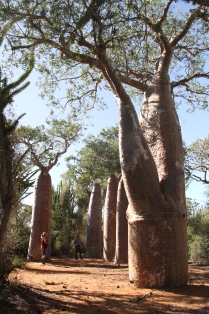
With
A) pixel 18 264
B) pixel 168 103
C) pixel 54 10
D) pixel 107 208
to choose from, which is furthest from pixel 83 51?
pixel 107 208

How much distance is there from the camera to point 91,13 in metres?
5.73

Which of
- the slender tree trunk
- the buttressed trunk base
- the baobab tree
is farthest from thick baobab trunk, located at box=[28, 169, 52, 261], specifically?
the slender tree trunk

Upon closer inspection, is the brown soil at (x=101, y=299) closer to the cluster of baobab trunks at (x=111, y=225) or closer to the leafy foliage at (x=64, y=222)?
the cluster of baobab trunks at (x=111, y=225)

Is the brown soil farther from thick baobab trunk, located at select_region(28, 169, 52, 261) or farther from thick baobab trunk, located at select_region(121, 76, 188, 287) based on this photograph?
thick baobab trunk, located at select_region(28, 169, 52, 261)

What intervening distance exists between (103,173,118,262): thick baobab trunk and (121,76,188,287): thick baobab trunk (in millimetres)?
7428

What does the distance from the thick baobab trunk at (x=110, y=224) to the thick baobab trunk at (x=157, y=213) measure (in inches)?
292

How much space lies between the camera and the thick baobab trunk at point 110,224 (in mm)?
13195

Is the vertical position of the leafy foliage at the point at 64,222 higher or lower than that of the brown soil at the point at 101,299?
higher

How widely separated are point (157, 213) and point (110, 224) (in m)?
7.96

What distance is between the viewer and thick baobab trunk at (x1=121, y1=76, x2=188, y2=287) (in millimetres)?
5531

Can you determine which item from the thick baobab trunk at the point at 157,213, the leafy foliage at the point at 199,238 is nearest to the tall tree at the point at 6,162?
the thick baobab trunk at the point at 157,213

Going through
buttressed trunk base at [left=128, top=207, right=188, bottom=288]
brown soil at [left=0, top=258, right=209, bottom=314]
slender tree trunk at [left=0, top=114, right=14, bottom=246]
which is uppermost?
slender tree trunk at [left=0, top=114, right=14, bottom=246]

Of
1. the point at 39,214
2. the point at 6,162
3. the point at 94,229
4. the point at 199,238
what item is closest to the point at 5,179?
the point at 6,162

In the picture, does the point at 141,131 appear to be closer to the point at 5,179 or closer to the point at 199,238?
the point at 5,179
